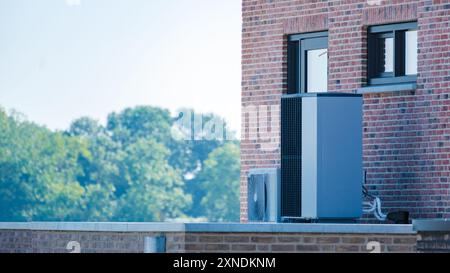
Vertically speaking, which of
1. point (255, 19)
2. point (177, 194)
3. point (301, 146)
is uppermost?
point (255, 19)

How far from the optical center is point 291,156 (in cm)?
1803

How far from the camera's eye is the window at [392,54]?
1862cm

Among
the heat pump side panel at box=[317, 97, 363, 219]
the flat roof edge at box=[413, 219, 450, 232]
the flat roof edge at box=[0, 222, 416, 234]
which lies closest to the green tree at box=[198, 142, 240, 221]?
the heat pump side panel at box=[317, 97, 363, 219]

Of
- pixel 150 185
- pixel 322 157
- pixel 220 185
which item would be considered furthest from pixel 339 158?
pixel 220 185

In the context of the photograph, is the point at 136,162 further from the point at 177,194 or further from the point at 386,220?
the point at 386,220

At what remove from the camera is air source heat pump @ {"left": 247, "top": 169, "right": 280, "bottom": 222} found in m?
18.8

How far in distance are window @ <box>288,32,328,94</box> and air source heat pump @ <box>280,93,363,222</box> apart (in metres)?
2.27

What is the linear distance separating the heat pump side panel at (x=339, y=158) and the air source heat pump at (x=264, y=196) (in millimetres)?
1139

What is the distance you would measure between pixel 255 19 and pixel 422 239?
25.0 feet

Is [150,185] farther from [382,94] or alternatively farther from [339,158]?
[339,158]

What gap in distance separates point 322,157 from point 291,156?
0.48m
